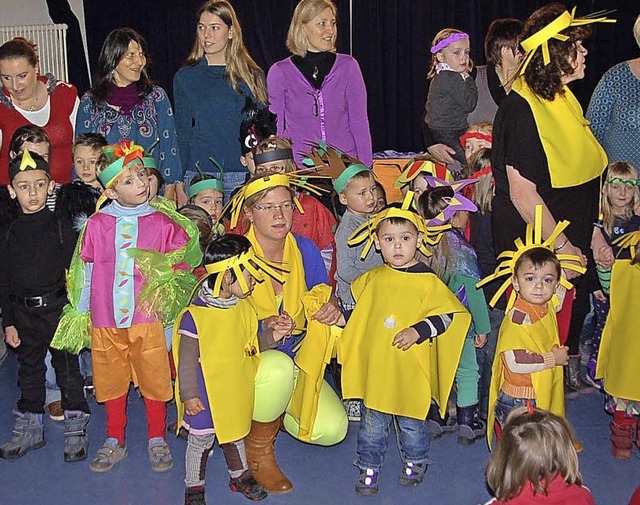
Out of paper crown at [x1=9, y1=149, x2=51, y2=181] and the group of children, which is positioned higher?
paper crown at [x1=9, y1=149, x2=51, y2=181]

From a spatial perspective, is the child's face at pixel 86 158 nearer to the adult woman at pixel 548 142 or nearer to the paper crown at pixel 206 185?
the paper crown at pixel 206 185

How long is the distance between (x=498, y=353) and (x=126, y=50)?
2.34 metres

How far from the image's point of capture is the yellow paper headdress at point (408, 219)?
330 cm

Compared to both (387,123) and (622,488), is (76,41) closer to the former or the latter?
(387,123)

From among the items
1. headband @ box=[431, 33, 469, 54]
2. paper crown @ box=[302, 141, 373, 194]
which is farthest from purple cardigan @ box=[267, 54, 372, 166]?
headband @ box=[431, 33, 469, 54]

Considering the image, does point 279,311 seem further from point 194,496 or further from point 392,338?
point 194,496

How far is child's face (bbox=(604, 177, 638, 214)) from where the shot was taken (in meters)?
3.97

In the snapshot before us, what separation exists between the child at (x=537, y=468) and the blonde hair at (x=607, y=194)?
6.17 ft

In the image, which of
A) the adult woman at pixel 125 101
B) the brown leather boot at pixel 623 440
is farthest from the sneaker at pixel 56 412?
the brown leather boot at pixel 623 440

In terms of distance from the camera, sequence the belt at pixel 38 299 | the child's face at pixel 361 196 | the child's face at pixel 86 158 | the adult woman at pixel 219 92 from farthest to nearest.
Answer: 1. the adult woman at pixel 219 92
2. the child's face at pixel 86 158
3. the child's face at pixel 361 196
4. the belt at pixel 38 299

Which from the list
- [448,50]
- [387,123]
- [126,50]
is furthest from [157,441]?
[387,123]

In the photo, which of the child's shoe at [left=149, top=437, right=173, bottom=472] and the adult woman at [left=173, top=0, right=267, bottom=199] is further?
the adult woman at [left=173, top=0, right=267, bottom=199]

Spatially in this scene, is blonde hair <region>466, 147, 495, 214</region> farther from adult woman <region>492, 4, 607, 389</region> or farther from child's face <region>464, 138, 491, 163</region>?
adult woman <region>492, 4, 607, 389</region>

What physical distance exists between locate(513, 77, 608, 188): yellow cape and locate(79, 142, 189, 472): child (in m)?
1.51
